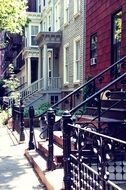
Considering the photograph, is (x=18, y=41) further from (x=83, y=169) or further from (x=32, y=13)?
(x=83, y=169)

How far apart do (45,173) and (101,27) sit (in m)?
9.03

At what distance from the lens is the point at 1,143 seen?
11180 mm

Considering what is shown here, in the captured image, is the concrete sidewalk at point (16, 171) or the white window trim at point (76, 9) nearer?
the concrete sidewalk at point (16, 171)

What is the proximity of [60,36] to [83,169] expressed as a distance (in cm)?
1910

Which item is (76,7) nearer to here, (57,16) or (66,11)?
(66,11)

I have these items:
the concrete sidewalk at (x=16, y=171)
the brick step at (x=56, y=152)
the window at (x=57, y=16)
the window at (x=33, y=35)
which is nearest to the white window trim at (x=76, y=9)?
the window at (x=57, y=16)

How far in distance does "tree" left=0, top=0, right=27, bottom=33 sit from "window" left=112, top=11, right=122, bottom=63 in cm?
921

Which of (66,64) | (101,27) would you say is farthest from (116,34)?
(66,64)

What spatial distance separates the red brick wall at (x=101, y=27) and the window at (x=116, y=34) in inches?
7.9

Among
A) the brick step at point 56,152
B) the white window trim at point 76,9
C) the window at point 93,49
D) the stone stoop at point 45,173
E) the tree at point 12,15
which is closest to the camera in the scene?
the stone stoop at point 45,173

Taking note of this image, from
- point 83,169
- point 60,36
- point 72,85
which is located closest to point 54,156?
point 83,169

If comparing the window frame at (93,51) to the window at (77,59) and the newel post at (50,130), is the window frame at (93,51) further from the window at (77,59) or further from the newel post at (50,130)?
the newel post at (50,130)

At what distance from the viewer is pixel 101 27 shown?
14.0 m

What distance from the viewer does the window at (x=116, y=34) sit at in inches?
480
